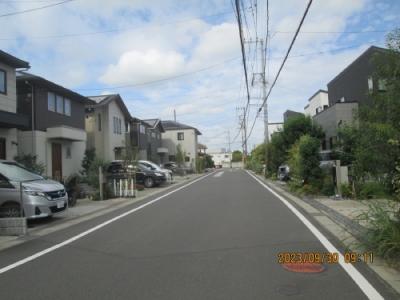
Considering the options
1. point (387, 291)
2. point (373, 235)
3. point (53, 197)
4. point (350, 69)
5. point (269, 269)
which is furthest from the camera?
point (350, 69)

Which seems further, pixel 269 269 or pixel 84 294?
pixel 269 269

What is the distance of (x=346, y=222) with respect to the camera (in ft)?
35.5

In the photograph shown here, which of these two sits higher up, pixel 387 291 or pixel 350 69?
pixel 350 69

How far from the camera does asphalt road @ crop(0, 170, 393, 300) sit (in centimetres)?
577

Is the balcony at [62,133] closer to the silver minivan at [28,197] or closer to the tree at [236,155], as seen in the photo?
the silver minivan at [28,197]

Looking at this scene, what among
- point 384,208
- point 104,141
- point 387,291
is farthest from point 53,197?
point 104,141

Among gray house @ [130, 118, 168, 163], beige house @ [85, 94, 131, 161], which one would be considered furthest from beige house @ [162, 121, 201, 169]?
beige house @ [85, 94, 131, 161]

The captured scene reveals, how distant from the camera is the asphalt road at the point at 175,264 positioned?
Answer: 5.77m

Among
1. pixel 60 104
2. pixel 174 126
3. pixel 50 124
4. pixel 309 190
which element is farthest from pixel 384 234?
pixel 174 126

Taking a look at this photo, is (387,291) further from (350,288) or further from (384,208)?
(384,208)

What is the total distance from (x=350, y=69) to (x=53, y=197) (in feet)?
86.9

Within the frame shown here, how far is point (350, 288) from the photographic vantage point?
19.1 feet

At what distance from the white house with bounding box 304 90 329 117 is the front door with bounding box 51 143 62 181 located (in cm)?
2693

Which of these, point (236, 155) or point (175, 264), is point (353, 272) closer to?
point (175, 264)
